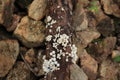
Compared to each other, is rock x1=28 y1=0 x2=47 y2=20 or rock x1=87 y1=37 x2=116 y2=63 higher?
rock x1=28 y1=0 x2=47 y2=20

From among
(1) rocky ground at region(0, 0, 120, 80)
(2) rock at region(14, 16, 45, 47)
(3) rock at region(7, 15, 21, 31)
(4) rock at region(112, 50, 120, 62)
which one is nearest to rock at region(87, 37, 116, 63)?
(1) rocky ground at region(0, 0, 120, 80)

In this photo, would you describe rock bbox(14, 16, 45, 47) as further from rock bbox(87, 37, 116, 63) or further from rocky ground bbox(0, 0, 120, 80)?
rock bbox(87, 37, 116, 63)

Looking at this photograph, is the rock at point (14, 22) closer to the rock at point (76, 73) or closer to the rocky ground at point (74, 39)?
the rocky ground at point (74, 39)

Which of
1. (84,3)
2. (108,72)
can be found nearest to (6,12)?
(84,3)

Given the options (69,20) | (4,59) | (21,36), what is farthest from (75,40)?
(4,59)

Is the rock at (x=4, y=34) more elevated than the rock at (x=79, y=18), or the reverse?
the rock at (x=4, y=34)

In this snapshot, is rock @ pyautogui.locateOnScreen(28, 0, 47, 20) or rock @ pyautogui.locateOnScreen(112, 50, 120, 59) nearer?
rock @ pyautogui.locateOnScreen(28, 0, 47, 20)

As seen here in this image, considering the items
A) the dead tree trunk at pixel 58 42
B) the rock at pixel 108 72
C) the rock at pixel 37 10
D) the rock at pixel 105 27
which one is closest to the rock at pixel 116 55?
the rock at pixel 108 72
